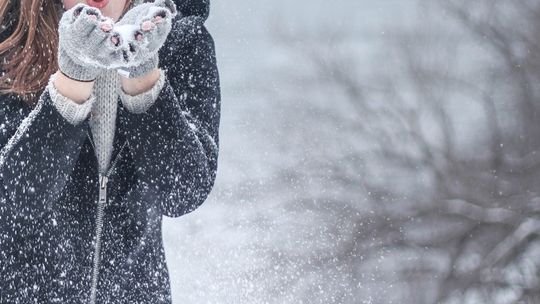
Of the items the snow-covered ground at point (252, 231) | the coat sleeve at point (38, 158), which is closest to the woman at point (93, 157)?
the coat sleeve at point (38, 158)

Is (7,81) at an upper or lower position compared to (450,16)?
upper

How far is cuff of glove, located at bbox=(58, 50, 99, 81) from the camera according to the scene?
0.98 metres

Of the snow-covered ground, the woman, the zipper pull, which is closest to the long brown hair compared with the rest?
the woman

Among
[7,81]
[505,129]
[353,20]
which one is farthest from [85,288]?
[353,20]

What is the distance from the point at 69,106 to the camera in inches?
40.0

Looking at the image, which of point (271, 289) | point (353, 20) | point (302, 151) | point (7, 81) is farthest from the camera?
point (353, 20)

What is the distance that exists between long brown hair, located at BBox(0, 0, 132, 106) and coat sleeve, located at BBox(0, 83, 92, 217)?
0.04 meters

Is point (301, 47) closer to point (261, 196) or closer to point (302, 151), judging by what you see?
point (302, 151)

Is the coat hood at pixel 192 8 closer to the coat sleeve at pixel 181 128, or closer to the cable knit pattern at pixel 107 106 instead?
the coat sleeve at pixel 181 128

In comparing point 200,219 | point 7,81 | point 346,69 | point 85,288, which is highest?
point 7,81

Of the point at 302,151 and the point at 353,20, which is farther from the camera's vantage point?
the point at 353,20

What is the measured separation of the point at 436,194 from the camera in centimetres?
964

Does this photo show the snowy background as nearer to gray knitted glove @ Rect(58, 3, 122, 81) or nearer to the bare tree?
the bare tree

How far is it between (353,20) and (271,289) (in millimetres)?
4349
